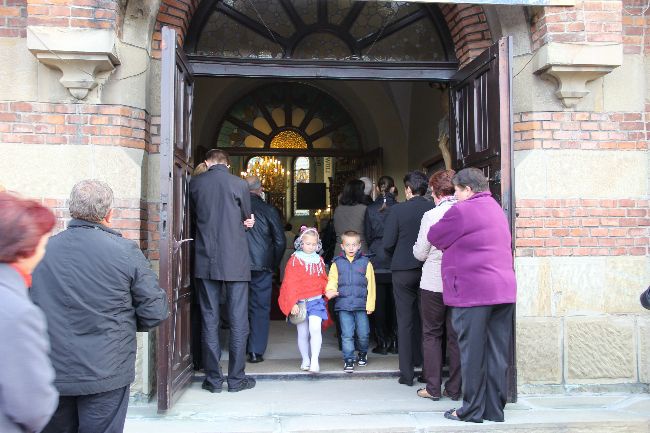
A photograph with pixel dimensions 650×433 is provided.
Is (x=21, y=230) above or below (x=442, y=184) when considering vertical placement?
below

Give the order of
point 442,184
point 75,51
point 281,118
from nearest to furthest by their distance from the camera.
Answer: point 75,51 < point 442,184 < point 281,118

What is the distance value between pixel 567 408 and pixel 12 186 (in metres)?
4.40

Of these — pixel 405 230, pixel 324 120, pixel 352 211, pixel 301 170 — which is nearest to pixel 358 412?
pixel 405 230

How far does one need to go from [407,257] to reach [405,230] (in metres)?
0.22

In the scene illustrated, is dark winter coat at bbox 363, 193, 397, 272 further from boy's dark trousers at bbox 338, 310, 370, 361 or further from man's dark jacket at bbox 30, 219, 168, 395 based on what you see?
man's dark jacket at bbox 30, 219, 168, 395

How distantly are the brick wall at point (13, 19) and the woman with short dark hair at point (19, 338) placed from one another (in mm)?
3499

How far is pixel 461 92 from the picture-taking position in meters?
5.77

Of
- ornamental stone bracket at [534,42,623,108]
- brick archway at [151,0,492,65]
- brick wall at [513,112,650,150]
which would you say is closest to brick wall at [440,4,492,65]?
brick archway at [151,0,492,65]

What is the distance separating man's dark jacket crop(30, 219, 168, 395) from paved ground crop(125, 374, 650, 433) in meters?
1.49

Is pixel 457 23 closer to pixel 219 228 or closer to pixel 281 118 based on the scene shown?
pixel 219 228

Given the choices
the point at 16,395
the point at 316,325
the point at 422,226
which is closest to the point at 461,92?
the point at 422,226

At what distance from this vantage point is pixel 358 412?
15.0ft

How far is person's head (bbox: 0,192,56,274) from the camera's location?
1.90 meters

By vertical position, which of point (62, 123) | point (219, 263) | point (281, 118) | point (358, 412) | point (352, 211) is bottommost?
point (358, 412)
